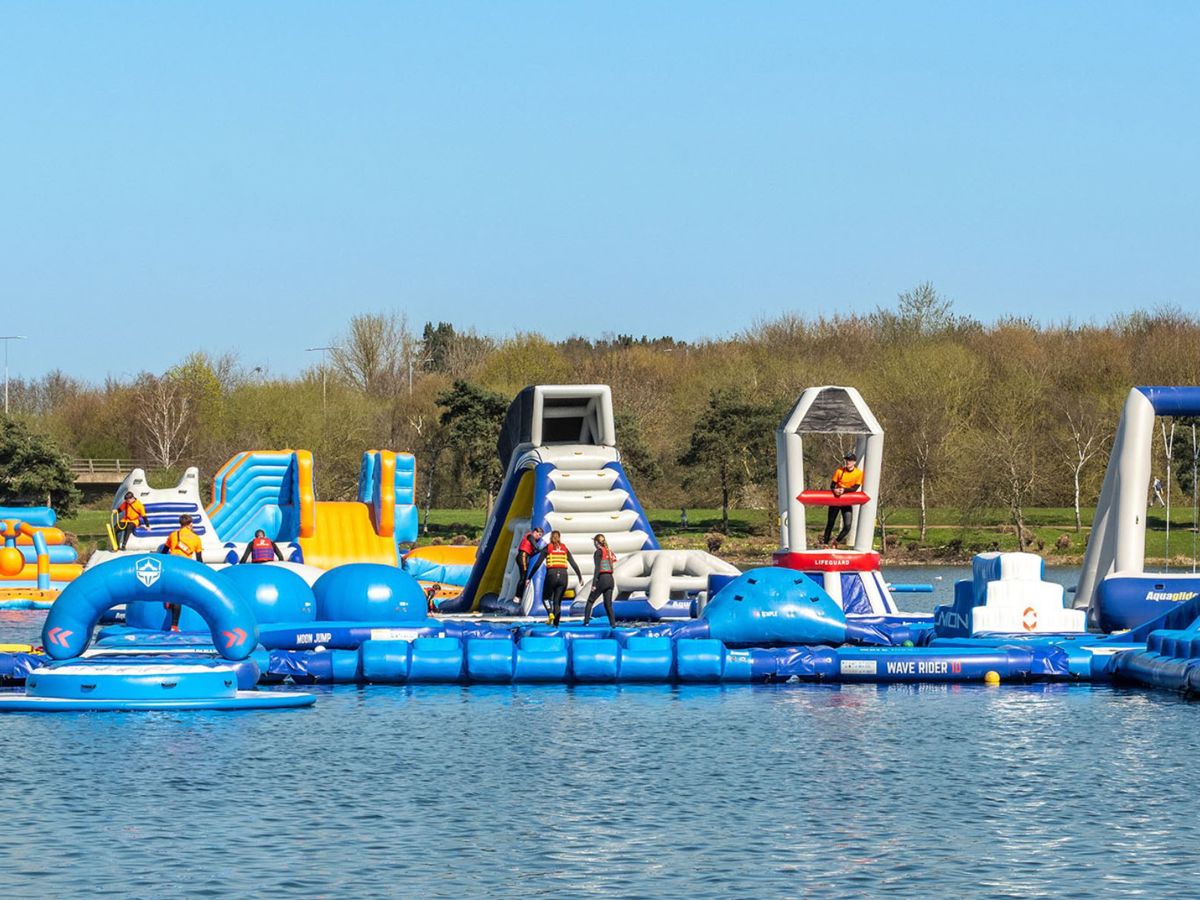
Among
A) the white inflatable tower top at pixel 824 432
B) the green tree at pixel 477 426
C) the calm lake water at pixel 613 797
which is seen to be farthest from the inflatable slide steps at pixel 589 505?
the green tree at pixel 477 426

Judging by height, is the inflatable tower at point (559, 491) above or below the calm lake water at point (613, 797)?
above

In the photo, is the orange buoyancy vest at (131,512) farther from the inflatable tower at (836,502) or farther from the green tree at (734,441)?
the green tree at (734,441)

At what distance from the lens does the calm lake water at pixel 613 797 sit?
1213cm

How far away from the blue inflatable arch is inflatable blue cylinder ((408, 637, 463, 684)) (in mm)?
2550

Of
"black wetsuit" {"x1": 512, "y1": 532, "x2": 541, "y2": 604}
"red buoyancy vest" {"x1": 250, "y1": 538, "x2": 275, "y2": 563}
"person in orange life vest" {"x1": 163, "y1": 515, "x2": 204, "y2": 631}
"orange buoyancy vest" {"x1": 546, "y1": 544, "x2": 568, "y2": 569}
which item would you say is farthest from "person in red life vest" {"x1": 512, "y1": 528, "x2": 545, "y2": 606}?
"person in orange life vest" {"x1": 163, "y1": 515, "x2": 204, "y2": 631}

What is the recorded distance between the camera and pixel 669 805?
47.9ft

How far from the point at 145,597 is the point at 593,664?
5400 mm

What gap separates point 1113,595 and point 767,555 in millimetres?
35774

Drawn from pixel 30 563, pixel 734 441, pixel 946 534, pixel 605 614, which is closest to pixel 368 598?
pixel 605 614

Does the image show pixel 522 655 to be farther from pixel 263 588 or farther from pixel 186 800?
pixel 186 800

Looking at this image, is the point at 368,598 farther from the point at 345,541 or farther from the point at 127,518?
the point at 345,541

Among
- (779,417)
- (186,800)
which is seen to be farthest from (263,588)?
(779,417)

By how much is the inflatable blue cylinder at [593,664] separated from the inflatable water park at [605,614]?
3cm

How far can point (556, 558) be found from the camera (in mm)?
26562
